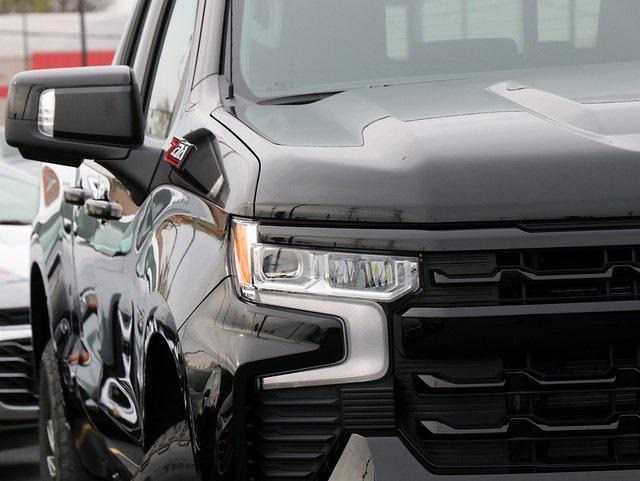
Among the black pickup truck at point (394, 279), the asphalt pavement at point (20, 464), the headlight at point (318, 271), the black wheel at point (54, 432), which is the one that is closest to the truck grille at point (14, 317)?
the asphalt pavement at point (20, 464)

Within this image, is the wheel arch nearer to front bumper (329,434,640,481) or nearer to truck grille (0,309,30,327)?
front bumper (329,434,640,481)

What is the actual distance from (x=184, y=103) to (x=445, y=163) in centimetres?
115

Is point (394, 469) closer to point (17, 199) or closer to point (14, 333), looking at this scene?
point (14, 333)

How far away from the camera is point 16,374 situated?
26.7 feet

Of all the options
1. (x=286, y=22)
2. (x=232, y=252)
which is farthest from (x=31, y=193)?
(x=232, y=252)

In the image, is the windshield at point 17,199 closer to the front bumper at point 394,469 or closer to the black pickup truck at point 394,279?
the black pickup truck at point 394,279

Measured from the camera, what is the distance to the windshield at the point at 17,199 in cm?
1016

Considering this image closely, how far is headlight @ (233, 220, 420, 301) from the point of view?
2.72 m

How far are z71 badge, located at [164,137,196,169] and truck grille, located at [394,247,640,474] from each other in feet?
2.69

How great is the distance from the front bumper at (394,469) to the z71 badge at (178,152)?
89 cm

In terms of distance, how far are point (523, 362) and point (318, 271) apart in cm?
40

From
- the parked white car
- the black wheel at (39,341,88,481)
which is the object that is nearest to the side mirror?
the black wheel at (39,341,88,481)

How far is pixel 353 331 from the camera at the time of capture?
8.93 feet

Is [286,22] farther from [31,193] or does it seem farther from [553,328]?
[31,193]
